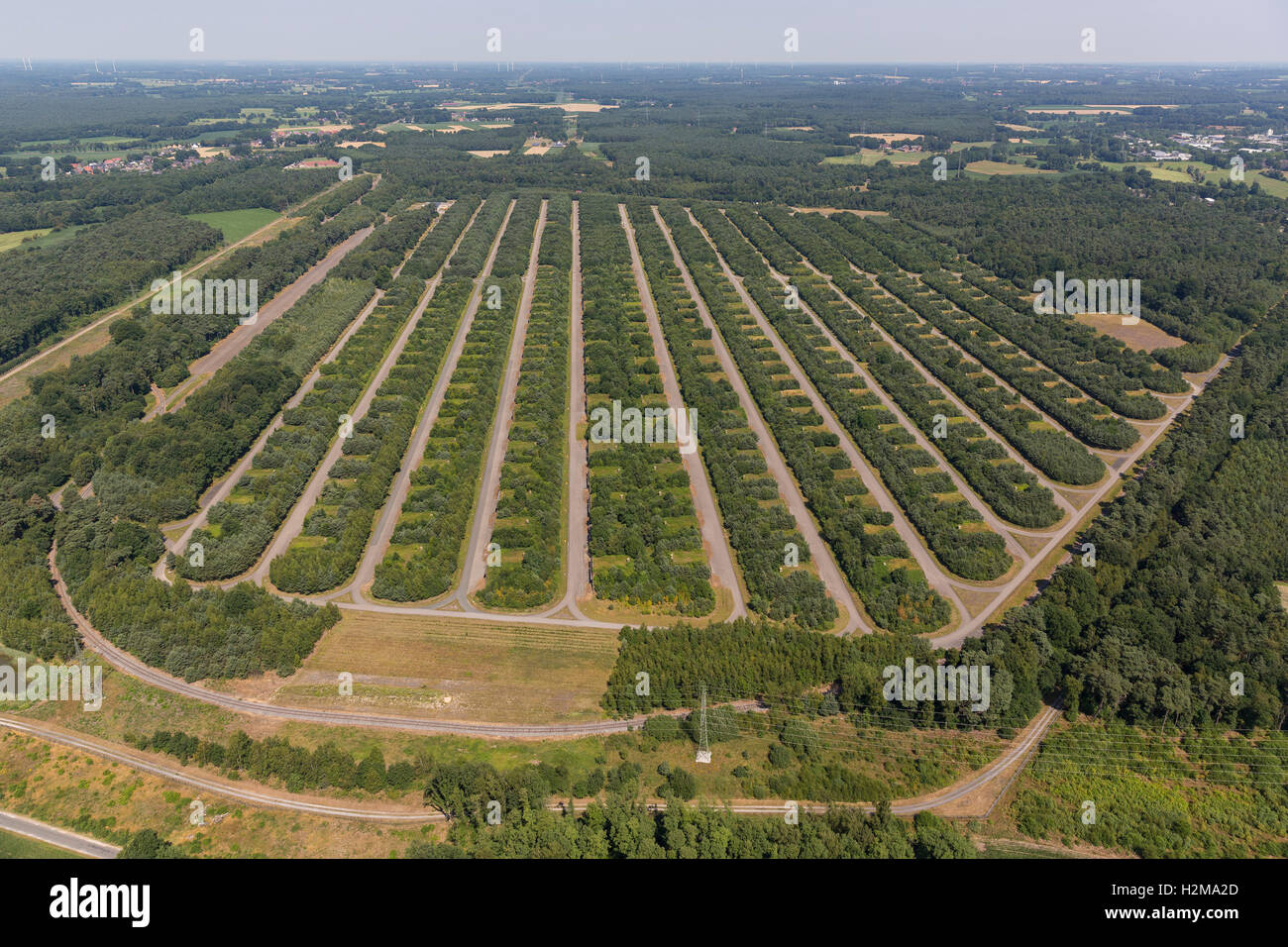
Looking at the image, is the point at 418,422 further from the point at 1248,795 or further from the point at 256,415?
the point at 1248,795

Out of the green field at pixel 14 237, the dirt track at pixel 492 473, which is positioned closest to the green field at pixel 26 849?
the dirt track at pixel 492 473

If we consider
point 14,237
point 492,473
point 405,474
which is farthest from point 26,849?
point 14,237

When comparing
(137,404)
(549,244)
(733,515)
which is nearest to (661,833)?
(733,515)

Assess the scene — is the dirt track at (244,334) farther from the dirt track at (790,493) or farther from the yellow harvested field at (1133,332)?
the yellow harvested field at (1133,332)

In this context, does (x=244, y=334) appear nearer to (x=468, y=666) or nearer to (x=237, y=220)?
(x=237, y=220)

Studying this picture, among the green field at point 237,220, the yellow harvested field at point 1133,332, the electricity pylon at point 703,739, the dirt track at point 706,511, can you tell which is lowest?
the electricity pylon at point 703,739
